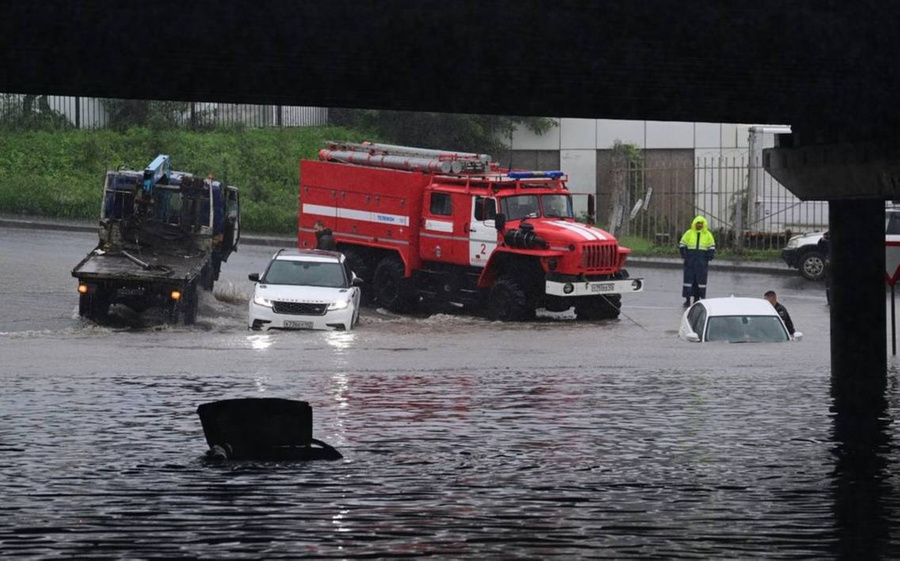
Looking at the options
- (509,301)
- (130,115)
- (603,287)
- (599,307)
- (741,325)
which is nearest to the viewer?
(741,325)

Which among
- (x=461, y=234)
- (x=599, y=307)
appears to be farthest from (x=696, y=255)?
(x=461, y=234)

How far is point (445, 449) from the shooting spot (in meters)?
15.8

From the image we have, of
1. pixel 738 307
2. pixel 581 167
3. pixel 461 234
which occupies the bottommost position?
pixel 738 307

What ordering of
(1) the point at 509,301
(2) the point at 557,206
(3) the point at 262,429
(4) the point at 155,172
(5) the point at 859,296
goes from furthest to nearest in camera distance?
(2) the point at 557,206
(4) the point at 155,172
(1) the point at 509,301
(5) the point at 859,296
(3) the point at 262,429

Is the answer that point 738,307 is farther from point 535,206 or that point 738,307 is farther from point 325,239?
point 325,239

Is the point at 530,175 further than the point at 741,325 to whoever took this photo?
Yes

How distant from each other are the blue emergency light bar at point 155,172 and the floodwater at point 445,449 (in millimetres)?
3131

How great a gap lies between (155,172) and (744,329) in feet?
40.4

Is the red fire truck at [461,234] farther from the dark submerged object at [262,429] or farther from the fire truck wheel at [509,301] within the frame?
the dark submerged object at [262,429]

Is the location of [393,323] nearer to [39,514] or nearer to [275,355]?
[275,355]

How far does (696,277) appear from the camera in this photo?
33219 mm

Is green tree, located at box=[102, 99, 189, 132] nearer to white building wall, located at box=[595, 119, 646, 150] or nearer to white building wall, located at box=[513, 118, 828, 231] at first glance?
white building wall, located at box=[513, 118, 828, 231]

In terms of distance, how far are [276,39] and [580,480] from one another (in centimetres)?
452

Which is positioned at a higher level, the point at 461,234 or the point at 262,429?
the point at 461,234
